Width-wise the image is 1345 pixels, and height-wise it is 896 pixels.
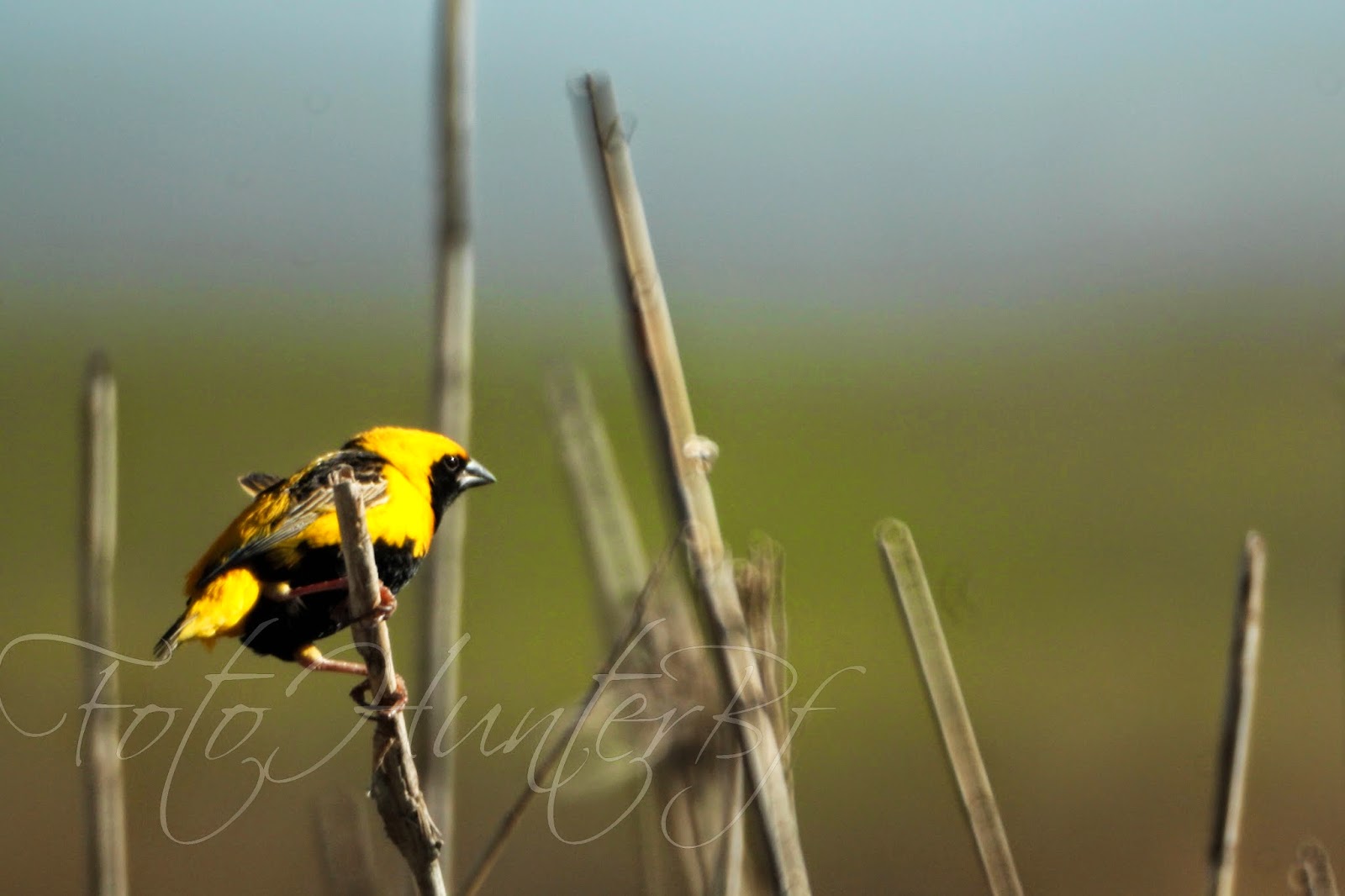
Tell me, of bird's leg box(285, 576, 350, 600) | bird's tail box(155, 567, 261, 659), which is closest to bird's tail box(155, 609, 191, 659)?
bird's tail box(155, 567, 261, 659)

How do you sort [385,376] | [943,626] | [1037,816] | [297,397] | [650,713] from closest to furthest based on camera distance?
1. [943,626]
2. [650,713]
3. [1037,816]
4. [297,397]
5. [385,376]

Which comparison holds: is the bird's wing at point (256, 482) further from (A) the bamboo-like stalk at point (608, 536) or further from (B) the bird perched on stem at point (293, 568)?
(A) the bamboo-like stalk at point (608, 536)

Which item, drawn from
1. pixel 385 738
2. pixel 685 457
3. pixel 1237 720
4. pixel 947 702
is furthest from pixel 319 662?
pixel 1237 720

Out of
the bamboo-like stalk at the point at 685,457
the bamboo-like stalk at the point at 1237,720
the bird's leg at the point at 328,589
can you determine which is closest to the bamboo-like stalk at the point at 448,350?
the bird's leg at the point at 328,589

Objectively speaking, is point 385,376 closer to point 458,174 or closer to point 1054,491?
point 1054,491

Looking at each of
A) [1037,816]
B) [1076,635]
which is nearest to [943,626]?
[1037,816]

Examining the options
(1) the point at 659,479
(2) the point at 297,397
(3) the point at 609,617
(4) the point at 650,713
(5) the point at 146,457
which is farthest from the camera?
(2) the point at 297,397
